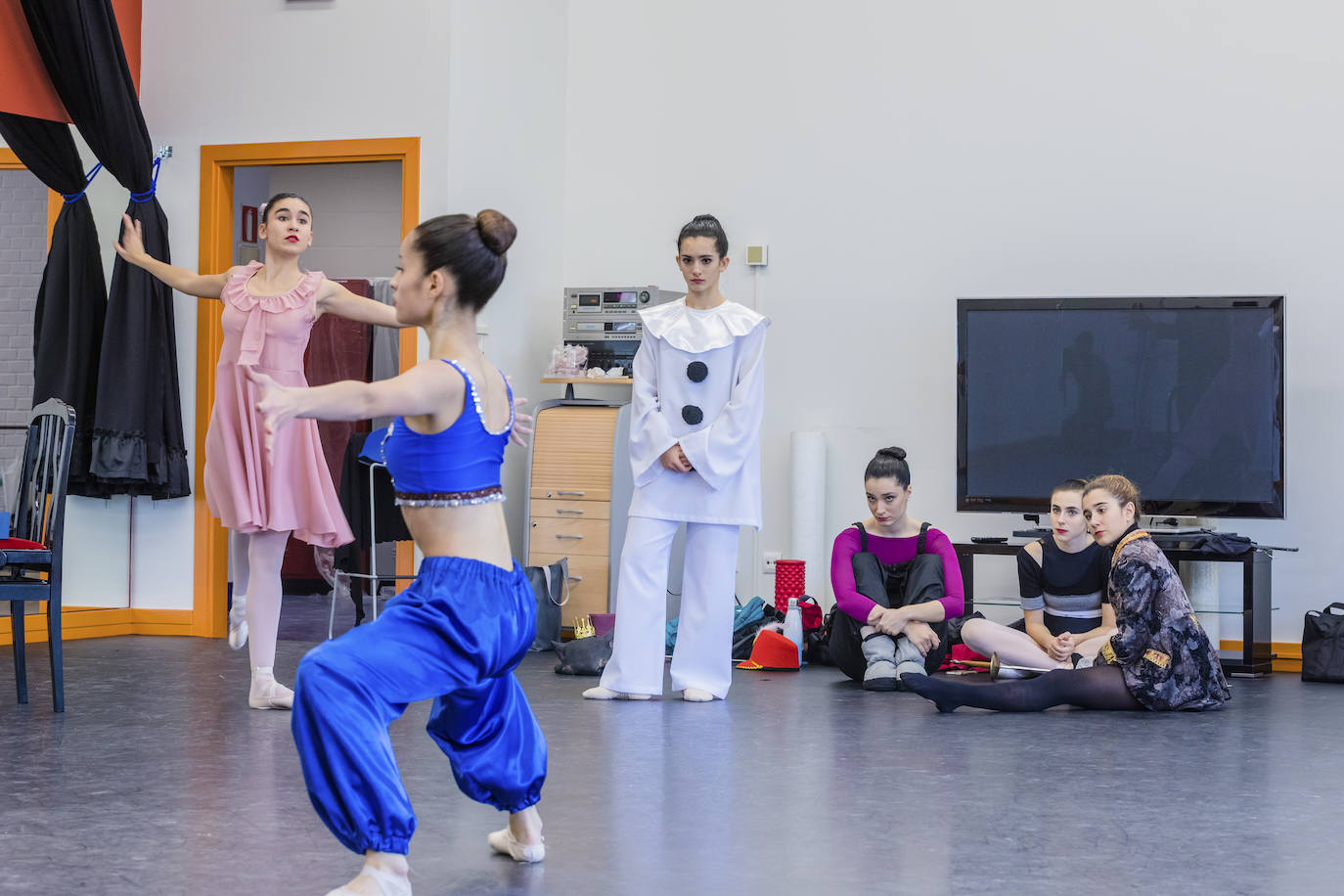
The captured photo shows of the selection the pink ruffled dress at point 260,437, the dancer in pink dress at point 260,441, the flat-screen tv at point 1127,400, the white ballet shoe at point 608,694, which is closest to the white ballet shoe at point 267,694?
the dancer in pink dress at point 260,441

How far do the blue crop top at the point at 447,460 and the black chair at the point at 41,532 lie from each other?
2.22 m

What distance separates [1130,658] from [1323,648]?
62.6 inches

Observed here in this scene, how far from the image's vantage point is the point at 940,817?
3045 mm

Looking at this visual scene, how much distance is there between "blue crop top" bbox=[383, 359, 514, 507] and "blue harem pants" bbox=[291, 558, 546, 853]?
12cm

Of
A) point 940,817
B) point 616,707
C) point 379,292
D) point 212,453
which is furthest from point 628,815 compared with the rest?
point 379,292

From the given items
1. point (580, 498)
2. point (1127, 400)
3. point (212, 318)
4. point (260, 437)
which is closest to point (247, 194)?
point (212, 318)

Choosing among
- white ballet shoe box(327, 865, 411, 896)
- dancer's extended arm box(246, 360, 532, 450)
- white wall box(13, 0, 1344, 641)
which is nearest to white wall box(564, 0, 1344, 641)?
white wall box(13, 0, 1344, 641)

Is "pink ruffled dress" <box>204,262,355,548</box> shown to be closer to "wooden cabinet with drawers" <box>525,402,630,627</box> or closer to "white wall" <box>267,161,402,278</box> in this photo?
"wooden cabinet with drawers" <box>525,402,630,627</box>

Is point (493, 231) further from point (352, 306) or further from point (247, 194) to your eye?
point (247, 194)

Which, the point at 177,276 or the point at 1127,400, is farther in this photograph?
the point at 1127,400

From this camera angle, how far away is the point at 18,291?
812 cm

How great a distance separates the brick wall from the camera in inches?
316

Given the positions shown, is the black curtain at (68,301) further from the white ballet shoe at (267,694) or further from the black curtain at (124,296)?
the white ballet shoe at (267,694)

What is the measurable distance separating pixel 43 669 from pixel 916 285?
13.3ft
